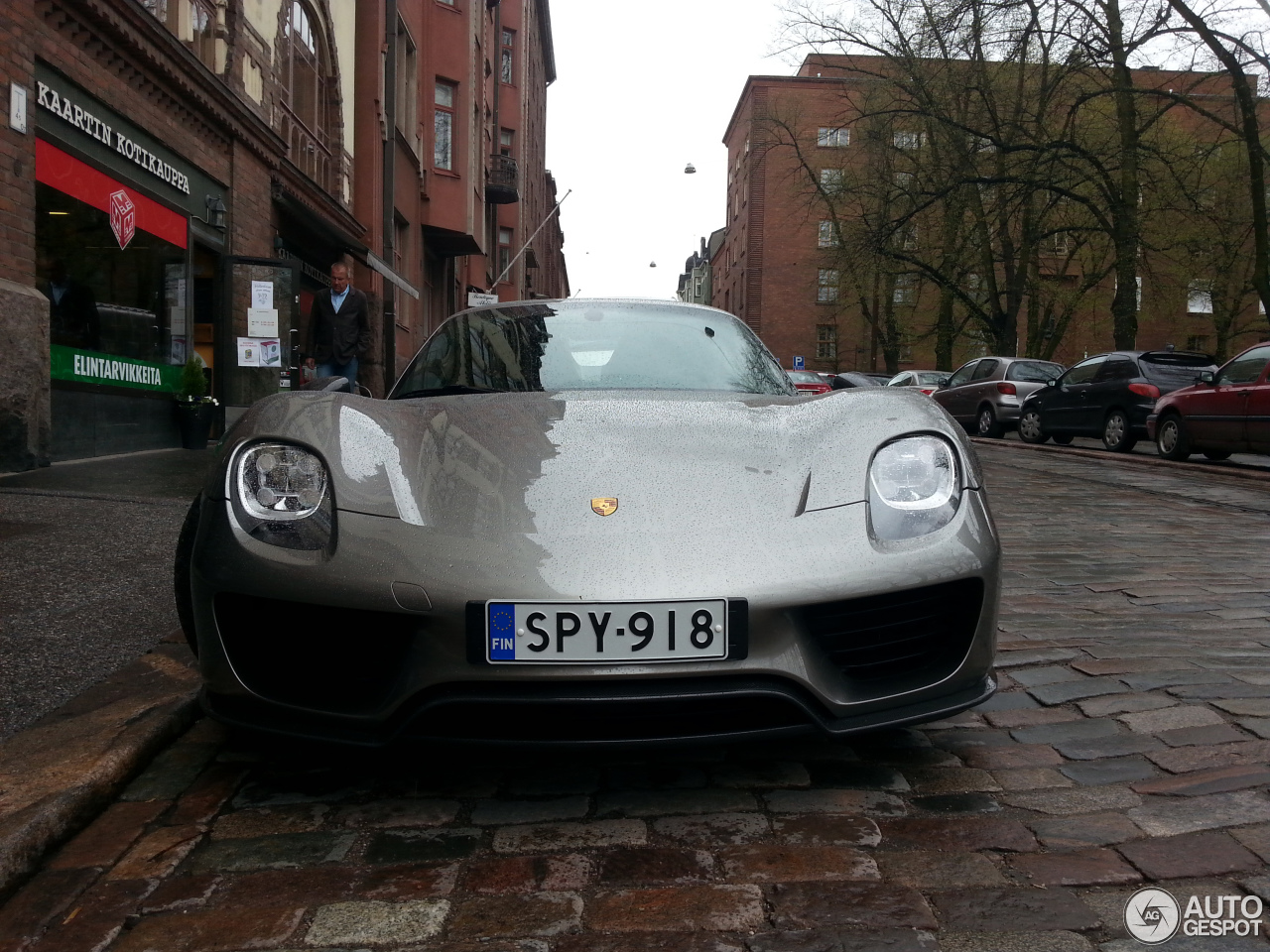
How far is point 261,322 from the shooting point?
12.6 meters

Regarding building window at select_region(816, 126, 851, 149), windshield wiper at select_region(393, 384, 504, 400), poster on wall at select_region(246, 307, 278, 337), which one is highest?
building window at select_region(816, 126, 851, 149)

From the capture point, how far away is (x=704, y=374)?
3.64 meters

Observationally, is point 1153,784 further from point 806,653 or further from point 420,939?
point 420,939

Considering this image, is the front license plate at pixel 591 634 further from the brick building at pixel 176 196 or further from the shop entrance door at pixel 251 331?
the shop entrance door at pixel 251 331

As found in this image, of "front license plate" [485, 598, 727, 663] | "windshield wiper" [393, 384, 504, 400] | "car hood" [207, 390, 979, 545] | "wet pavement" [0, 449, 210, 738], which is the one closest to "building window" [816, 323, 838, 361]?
"wet pavement" [0, 449, 210, 738]

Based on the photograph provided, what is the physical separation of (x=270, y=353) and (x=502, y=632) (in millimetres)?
11419

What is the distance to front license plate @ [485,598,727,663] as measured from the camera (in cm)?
211

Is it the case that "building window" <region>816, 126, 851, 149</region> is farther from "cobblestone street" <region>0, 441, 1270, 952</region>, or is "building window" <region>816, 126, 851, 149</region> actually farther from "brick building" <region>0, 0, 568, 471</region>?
"cobblestone street" <region>0, 441, 1270, 952</region>

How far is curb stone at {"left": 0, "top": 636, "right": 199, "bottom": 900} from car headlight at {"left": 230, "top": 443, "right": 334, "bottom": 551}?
2.12 feet

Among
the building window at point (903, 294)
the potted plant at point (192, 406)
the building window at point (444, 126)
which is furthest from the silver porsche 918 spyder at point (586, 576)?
the building window at point (903, 294)

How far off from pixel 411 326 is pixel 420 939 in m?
23.4

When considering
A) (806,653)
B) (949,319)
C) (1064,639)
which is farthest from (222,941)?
(949,319)

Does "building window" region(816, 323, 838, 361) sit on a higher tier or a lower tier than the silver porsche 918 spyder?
higher

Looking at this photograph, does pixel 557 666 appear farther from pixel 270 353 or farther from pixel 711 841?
pixel 270 353
